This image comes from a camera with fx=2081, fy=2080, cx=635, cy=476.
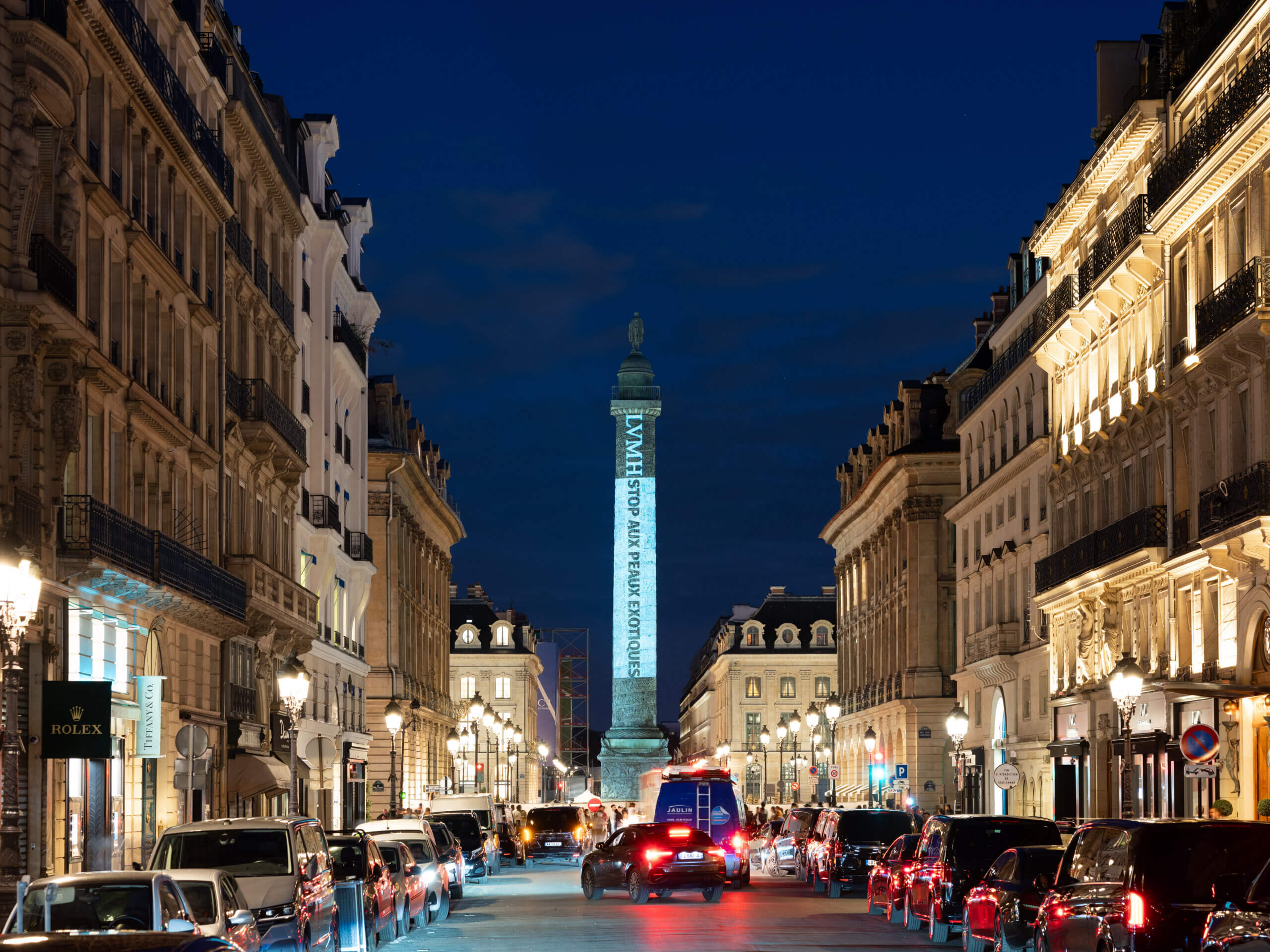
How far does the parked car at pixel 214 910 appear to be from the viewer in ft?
61.8

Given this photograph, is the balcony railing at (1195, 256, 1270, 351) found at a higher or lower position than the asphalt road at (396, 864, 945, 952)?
higher

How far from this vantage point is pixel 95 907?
687 inches

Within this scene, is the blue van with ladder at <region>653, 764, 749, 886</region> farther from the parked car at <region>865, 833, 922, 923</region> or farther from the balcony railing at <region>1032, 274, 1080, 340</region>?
the balcony railing at <region>1032, 274, 1080, 340</region>

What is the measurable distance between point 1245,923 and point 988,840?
16.3 meters

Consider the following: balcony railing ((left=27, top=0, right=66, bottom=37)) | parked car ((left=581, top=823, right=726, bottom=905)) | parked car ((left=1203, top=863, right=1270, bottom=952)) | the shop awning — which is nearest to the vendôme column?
the shop awning

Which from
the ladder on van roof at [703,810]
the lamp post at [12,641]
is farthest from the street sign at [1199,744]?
the ladder on van roof at [703,810]

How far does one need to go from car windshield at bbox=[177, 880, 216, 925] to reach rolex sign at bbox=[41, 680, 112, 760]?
44.7 ft

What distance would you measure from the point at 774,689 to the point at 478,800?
11825 centimetres

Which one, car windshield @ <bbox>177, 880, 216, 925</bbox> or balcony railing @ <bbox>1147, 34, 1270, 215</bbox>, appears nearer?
car windshield @ <bbox>177, 880, 216, 925</bbox>

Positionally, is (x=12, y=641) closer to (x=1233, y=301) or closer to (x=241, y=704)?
(x=1233, y=301)

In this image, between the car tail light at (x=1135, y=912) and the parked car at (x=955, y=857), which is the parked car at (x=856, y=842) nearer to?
the parked car at (x=955, y=857)

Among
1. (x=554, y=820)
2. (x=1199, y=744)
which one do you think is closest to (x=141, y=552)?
(x=1199, y=744)

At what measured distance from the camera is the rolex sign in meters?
32.3

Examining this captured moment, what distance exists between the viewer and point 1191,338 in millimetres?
44469
